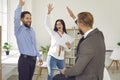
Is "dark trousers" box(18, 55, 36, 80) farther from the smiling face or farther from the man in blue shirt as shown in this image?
the smiling face

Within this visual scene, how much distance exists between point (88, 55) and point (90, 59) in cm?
4

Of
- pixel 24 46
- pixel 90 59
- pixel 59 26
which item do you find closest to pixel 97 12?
pixel 59 26

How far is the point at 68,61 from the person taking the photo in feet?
21.9

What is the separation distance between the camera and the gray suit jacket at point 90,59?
2.00 m

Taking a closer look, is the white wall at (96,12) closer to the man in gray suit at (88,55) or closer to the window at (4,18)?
the window at (4,18)

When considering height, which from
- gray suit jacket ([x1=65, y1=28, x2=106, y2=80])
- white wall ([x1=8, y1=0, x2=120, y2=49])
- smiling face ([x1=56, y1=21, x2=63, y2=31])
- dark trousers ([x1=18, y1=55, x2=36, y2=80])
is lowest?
dark trousers ([x1=18, y1=55, x2=36, y2=80])

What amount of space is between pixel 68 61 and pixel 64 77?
14.6 ft

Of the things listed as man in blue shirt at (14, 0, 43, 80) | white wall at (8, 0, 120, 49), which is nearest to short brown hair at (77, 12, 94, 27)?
man in blue shirt at (14, 0, 43, 80)

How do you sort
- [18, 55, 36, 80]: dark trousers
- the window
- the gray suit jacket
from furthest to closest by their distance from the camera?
the window → [18, 55, 36, 80]: dark trousers → the gray suit jacket

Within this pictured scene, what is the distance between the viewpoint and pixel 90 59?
200 centimetres

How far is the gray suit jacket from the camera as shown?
2.00 metres

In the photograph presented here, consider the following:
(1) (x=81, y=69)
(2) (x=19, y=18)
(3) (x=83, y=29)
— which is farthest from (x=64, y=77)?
(2) (x=19, y=18)

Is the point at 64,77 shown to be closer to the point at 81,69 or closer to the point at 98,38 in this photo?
the point at 81,69

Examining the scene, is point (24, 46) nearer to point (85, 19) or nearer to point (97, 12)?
point (85, 19)
